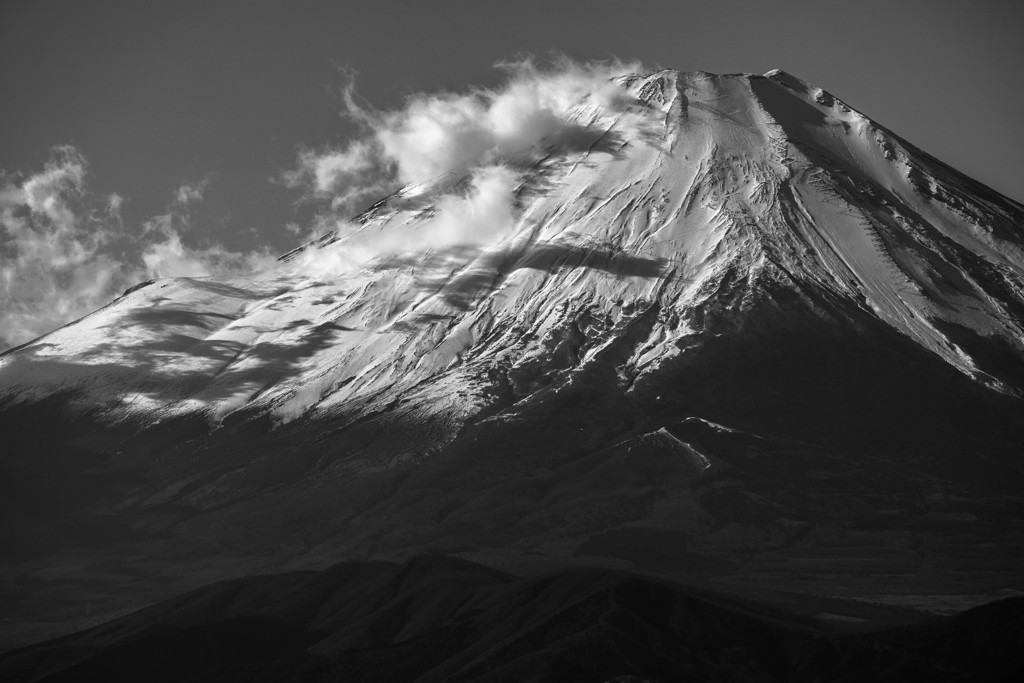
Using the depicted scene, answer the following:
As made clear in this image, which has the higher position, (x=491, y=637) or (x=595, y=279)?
(x=595, y=279)

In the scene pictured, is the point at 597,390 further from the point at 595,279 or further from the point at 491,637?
the point at 491,637

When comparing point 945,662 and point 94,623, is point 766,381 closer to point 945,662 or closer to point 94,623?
point 94,623

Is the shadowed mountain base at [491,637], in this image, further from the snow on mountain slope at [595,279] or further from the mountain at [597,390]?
the snow on mountain slope at [595,279]

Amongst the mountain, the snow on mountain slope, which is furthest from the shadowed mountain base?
the snow on mountain slope

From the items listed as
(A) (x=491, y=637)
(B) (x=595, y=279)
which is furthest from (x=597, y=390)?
(A) (x=491, y=637)

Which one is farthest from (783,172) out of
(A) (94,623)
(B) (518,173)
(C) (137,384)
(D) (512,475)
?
(A) (94,623)

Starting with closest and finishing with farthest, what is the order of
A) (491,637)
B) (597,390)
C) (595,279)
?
1. (491,637)
2. (597,390)
3. (595,279)

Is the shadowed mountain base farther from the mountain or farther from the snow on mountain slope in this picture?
the snow on mountain slope
